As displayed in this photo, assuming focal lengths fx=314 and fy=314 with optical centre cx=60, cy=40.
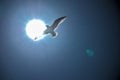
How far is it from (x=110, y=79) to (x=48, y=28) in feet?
16.2

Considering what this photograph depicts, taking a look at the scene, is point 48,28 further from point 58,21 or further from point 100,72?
point 100,72

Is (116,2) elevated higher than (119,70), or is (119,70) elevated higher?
(116,2)

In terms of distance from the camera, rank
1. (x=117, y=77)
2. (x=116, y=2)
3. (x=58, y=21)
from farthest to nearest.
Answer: (x=117, y=77) < (x=116, y=2) < (x=58, y=21)

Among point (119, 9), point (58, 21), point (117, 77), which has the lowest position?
point (58, 21)

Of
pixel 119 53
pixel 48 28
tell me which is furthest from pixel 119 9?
pixel 48 28

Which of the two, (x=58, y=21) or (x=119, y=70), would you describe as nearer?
(x=58, y=21)

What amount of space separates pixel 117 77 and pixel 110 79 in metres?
0.29

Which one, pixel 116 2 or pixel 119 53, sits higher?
pixel 116 2

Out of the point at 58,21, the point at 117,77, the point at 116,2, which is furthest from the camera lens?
the point at 117,77

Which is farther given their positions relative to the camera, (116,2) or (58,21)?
(116,2)

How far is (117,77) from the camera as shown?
489 inches

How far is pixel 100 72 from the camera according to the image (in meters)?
12.4

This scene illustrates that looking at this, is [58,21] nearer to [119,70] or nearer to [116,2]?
[116,2]

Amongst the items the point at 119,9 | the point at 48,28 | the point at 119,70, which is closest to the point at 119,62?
the point at 119,70
